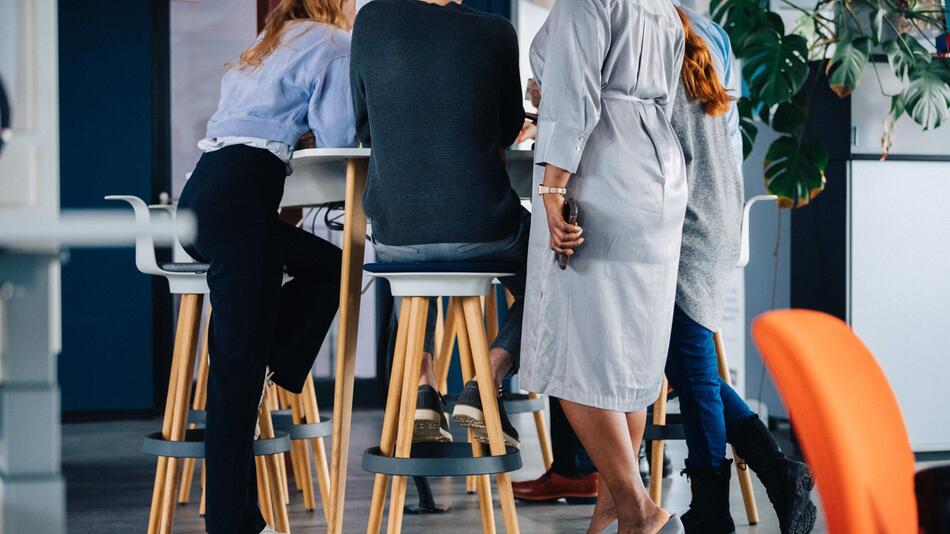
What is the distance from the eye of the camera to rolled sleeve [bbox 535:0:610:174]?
6.97 feet

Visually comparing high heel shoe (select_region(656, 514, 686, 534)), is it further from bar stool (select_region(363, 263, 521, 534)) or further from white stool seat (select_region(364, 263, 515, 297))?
white stool seat (select_region(364, 263, 515, 297))

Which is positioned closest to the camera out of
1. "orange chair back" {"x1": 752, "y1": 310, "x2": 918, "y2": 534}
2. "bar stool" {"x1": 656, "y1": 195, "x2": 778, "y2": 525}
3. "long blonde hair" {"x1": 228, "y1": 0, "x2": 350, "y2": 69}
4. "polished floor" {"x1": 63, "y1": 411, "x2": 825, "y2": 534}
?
"orange chair back" {"x1": 752, "y1": 310, "x2": 918, "y2": 534}

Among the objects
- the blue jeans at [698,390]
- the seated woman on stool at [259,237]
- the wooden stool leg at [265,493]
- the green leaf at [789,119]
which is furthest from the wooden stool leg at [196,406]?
the green leaf at [789,119]

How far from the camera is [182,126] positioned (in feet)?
18.6

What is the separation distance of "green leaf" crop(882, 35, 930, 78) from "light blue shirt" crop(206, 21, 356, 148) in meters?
2.47

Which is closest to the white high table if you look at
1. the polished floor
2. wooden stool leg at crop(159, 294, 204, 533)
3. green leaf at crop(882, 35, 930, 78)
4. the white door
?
wooden stool leg at crop(159, 294, 204, 533)

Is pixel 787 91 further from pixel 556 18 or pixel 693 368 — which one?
pixel 556 18

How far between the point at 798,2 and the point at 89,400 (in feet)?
13.1

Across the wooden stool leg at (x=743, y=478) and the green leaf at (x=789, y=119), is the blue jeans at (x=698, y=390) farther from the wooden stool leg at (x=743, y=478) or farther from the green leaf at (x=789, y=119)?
the green leaf at (x=789, y=119)

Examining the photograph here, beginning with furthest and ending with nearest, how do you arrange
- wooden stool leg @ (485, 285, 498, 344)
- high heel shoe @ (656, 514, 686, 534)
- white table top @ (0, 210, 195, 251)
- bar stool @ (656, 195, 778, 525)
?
wooden stool leg @ (485, 285, 498, 344)
bar stool @ (656, 195, 778, 525)
high heel shoe @ (656, 514, 686, 534)
white table top @ (0, 210, 195, 251)

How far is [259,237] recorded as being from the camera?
7.75 feet

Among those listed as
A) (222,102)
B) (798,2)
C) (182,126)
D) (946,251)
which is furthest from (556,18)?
(182,126)

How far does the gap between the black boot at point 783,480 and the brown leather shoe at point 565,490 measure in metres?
0.76

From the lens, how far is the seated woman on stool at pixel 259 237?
2.31 m
